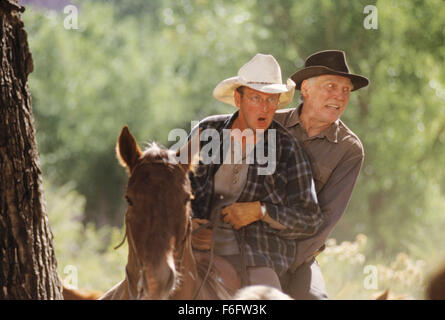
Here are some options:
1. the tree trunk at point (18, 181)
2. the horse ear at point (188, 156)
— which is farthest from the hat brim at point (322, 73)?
the tree trunk at point (18, 181)

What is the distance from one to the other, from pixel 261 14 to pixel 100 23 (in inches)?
494

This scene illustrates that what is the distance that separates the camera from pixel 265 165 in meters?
4.00

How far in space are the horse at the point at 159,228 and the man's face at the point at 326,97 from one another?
149 centimetres

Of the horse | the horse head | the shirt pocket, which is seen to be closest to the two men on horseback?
the shirt pocket

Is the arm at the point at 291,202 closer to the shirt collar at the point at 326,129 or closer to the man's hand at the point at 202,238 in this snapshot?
the man's hand at the point at 202,238

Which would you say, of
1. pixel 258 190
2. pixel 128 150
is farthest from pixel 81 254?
pixel 128 150

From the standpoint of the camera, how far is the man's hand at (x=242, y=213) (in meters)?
3.78

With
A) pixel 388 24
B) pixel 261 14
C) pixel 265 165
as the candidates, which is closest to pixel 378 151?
→ pixel 388 24

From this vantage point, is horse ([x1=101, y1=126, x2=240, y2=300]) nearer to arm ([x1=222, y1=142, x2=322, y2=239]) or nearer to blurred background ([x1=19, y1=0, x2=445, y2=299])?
arm ([x1=222, y1=142, x2=322, y2=239])

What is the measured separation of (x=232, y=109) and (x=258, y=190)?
12890mm

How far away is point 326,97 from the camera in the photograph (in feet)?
15.0

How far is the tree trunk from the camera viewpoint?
339 centimetres

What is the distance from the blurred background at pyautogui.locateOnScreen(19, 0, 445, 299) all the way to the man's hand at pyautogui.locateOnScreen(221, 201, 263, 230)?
Result: 2044 mm

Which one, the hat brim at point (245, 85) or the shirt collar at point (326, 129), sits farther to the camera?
the shirt collar at point (326, 129)
